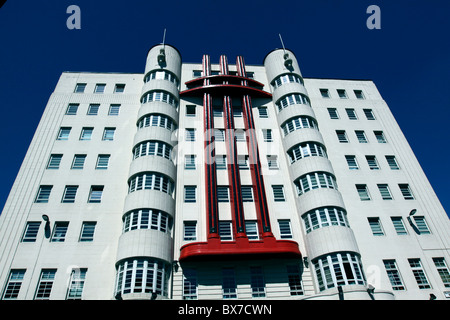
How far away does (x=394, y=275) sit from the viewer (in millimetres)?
24656

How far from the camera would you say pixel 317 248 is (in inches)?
961

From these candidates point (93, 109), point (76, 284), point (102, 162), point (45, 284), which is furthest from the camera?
point (93, 109)

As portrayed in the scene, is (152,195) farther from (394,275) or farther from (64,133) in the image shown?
(394,275)

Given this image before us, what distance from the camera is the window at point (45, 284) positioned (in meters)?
22.1

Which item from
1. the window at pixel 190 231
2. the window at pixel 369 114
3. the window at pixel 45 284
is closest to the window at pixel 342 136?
the window at pixel 369 114

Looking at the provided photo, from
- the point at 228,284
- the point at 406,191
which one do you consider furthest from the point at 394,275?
the point at 228,284

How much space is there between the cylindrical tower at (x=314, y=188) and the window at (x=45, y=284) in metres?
20.9

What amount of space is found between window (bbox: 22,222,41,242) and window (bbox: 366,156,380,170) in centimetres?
3331

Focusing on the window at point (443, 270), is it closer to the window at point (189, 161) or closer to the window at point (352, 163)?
the window at point (352, 163)

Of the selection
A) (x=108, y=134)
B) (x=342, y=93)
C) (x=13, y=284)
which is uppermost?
(x=342, y=93)

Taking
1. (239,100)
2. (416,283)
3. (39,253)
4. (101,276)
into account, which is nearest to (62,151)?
(39,253)

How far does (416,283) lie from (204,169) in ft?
69.4

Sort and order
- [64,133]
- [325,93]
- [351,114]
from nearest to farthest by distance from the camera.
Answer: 1. [64,133]
2. [351,114]
3. [325,93]

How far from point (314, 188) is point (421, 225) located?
35.9 ft
